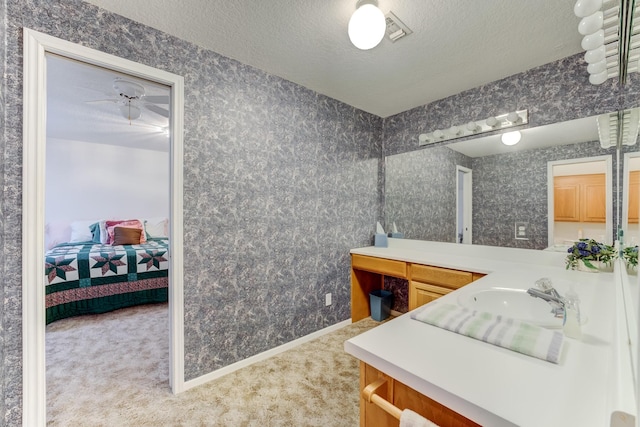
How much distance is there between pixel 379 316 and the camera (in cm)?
283

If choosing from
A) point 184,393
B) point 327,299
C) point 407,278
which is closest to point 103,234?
point 184,393

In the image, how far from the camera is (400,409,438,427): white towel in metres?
0.59

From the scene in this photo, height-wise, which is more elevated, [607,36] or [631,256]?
[607,36]

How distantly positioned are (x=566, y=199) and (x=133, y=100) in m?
3.95

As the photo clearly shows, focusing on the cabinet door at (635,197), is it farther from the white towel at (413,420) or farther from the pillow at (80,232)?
the pillow at (80,232)

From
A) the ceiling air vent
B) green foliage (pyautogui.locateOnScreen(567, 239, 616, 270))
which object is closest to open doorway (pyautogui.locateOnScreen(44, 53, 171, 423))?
the ceiling air vent

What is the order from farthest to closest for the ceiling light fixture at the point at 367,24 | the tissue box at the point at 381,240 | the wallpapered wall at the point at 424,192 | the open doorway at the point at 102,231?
the tissue box at the point at 381,240 → the wallpapered wall at the point at 424,192 → the open doorway at the point at 102,231 → the ceiling light fixture at the point at 367,24

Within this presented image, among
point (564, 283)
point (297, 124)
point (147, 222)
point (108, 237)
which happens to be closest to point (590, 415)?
point (564, 283)

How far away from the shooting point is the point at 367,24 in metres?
1.31

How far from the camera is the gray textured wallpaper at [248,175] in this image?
51.8 inches

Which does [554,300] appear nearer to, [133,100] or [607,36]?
[607,36]

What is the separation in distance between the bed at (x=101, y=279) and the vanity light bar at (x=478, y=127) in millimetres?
3275

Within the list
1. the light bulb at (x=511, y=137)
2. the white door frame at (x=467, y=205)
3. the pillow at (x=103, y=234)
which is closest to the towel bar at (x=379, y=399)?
the white door frame at (x=467, y=205)

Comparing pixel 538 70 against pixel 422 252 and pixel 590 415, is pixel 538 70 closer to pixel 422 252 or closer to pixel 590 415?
pixel 422 252
